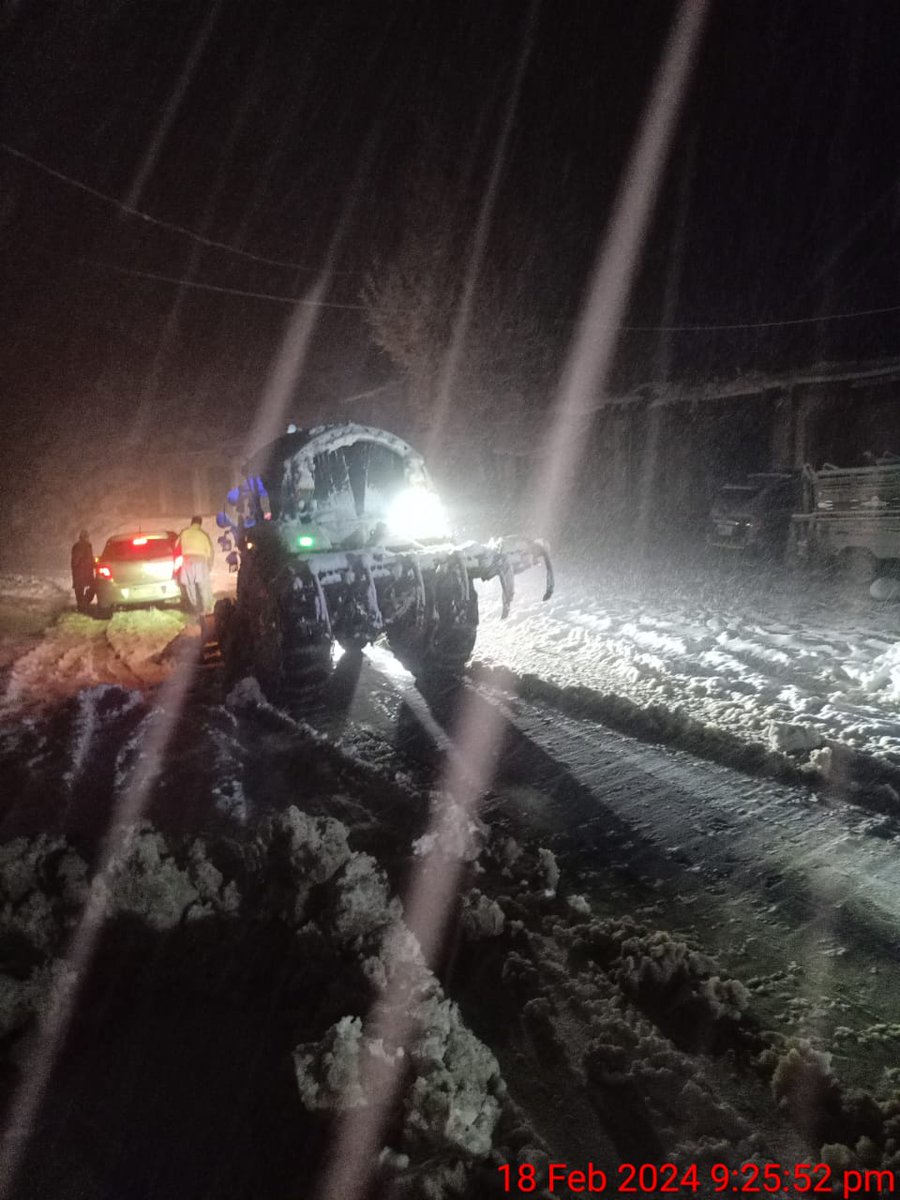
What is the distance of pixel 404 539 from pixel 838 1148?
6355 millimetres

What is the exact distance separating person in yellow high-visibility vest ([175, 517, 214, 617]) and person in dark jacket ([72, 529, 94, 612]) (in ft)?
9.10

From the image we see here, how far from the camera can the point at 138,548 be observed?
13125 millimetres

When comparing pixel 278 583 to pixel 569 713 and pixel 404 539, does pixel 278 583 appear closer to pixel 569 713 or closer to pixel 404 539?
pixel 404 539

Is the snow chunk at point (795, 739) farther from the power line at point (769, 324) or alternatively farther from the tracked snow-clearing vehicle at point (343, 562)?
the power line at point (769, 324)

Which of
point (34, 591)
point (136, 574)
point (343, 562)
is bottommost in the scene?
point (34, 591)

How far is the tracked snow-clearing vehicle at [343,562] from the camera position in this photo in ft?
23.3

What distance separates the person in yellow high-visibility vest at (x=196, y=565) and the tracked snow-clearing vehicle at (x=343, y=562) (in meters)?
3.10

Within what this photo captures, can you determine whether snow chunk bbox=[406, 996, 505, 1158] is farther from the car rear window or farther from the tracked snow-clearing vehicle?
the car rear window

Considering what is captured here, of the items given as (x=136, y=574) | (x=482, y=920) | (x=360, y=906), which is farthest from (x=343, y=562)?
(x=136, y=574)

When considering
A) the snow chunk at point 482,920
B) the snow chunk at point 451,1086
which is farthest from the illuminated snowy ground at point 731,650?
the snow chunk at point 451,1086

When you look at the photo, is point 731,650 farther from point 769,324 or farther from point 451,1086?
point 769,324

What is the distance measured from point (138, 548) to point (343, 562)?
768 cm

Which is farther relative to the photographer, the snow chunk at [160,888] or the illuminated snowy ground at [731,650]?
the illuminated snowy ground at [731,650]

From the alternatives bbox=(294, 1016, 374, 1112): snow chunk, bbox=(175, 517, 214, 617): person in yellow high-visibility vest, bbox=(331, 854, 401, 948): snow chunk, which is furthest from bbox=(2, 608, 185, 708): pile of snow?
bbox=(294, 1016, 374, 1112): snow chunk
